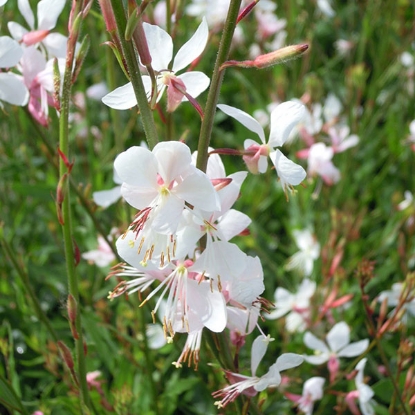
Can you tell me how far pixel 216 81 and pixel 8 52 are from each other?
1.35ft

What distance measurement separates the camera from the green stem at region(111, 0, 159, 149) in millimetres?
838

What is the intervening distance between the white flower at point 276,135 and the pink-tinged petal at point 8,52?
1.35ft

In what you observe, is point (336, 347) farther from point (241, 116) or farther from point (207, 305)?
point (241, 116)

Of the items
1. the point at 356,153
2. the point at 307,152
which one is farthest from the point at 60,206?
the point at 356,153

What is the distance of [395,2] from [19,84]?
2716mm

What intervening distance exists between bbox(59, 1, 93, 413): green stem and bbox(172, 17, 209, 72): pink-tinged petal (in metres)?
0.17

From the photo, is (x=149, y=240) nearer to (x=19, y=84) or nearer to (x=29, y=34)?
(x=19, y=84)

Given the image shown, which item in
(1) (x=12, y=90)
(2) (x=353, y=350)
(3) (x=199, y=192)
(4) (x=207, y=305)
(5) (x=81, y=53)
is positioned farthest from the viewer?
(2) (x=353, y=350)

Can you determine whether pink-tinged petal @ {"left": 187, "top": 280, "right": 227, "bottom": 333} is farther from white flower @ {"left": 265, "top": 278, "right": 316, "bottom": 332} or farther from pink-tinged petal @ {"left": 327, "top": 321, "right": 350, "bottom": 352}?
white flower @ {"left": 265, "top": 278, "right": 316, "bottom": 332}

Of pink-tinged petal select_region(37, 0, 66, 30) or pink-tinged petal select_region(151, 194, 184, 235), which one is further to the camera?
pink-tinged petal select_region(37, 0, 66, 30)

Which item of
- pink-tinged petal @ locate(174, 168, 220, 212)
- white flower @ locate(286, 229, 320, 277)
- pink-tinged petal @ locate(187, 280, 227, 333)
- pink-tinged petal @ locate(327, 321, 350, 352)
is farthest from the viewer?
white flower @ locate(286, 229, 320, 277)

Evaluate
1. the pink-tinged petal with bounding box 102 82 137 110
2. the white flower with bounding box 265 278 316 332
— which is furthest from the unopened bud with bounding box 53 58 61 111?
the white flower with bounding box 265 278 316 332

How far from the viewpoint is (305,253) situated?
7.23 feet

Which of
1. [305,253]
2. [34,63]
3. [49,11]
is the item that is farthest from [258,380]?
[305,253]
